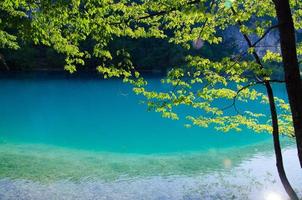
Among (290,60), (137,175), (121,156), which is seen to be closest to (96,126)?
(121,156)

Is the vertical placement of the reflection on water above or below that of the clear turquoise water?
below

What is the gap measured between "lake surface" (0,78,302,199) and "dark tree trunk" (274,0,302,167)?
5017 mm

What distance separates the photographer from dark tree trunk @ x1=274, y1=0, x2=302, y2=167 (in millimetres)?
4125

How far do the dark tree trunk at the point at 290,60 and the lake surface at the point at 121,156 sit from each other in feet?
16.5

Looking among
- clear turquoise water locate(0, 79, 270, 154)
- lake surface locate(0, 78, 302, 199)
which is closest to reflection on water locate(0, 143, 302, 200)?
lake surface locate(0, 78, 302, 199)

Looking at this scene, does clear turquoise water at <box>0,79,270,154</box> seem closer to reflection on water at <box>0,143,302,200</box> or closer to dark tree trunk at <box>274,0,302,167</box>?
reflection on water at <box>0,143,302,200</box>

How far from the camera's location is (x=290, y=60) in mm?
4184

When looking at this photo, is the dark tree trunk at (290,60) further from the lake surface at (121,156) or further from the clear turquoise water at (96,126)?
the clear turquoise water at (96,126)

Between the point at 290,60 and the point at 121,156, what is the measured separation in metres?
14.2

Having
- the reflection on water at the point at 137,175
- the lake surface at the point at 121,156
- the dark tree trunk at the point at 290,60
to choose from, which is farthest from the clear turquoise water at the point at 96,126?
the dark tree trunk at the point at 290,60

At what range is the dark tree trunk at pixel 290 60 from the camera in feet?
13.5

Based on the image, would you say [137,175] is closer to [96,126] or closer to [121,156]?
[121,156]

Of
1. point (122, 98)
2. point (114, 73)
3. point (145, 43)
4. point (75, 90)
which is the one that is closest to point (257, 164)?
point (114, 73)

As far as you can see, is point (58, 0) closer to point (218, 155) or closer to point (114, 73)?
point (114, 73)
